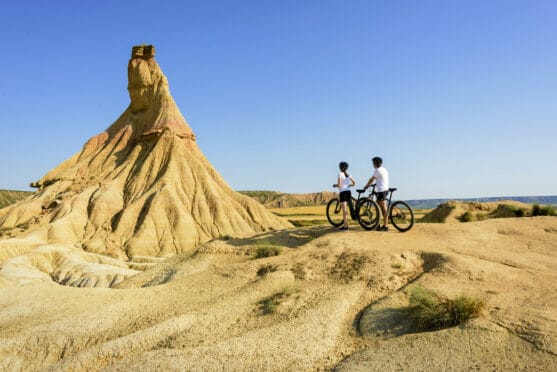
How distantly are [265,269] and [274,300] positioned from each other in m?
1.68

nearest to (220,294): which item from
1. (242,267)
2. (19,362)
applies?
(242,267)

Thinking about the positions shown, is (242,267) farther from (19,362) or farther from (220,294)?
(19,362)

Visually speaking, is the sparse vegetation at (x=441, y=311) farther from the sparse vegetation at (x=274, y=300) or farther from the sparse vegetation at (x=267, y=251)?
the sparse vegetation at (x=267, y=251)

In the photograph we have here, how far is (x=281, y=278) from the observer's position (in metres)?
8.33

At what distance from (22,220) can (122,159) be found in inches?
482

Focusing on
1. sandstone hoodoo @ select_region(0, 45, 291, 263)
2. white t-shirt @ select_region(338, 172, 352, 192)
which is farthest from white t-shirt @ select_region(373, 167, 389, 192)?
sandstone hoodoo @ select_region(0, 45, 291, 263)

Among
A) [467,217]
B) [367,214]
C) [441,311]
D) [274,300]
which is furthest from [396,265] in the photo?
[467,217]

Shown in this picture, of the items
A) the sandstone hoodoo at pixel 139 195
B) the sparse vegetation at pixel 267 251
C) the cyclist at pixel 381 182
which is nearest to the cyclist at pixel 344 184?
the cyclist at pixel 381 182

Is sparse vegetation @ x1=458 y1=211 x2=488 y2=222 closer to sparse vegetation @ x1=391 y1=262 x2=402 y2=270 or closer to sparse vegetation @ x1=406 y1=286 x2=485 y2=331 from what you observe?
sparse vegetation @ x1=391 y1=262 x2=402 y2=270

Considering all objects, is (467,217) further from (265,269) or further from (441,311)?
(441,311)

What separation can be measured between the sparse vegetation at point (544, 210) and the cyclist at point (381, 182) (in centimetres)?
890

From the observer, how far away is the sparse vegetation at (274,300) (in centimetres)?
707

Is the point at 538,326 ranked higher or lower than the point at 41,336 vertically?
higher

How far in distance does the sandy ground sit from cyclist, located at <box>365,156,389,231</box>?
32.3 inches
